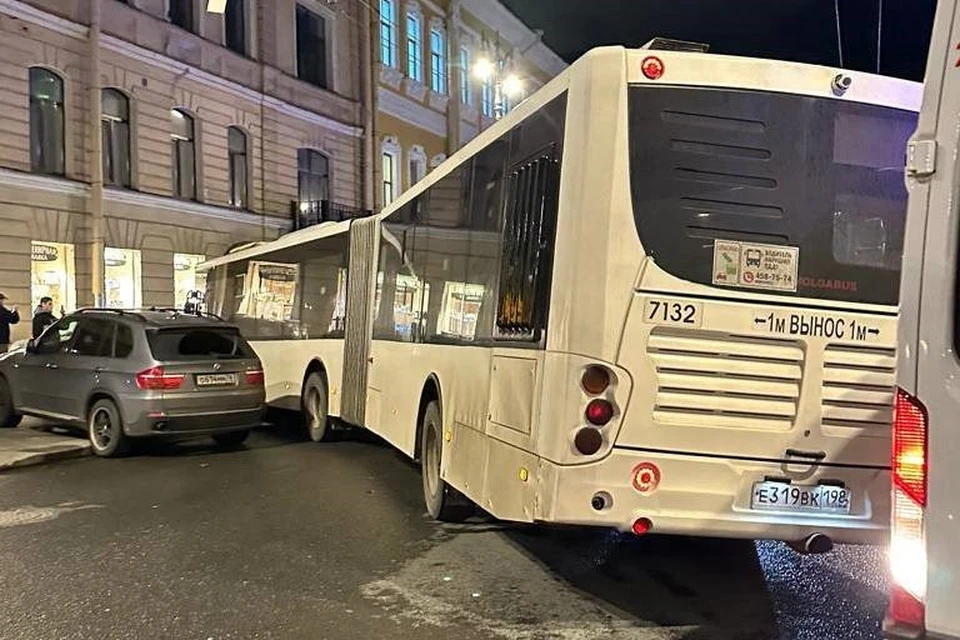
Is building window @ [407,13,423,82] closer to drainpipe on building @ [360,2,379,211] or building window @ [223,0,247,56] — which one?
drainpipe on building @ [360,2,379,211]

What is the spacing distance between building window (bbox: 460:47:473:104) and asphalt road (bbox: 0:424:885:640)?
32941 mm

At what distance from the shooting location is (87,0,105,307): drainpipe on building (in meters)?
21.9

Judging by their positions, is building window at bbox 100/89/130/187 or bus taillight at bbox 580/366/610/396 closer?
bus taillight at bbox 580/366/610/396

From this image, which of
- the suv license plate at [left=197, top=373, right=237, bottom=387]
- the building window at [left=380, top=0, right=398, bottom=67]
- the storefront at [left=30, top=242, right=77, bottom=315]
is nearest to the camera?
the suv license plate at [left=197, top=373, right=237, bottom=387]

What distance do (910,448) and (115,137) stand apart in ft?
78.2

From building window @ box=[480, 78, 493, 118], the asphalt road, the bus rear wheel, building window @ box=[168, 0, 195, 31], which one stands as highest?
building window @ box=[480, 78, 493, 118]

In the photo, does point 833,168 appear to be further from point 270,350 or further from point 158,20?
point 158,20

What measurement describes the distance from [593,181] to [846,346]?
1.62 meters

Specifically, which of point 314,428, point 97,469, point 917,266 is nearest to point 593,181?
point 917,266

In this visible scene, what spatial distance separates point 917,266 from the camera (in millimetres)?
2646

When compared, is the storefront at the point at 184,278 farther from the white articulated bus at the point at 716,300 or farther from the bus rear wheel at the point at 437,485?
the white articulated bus at the point at 716,300

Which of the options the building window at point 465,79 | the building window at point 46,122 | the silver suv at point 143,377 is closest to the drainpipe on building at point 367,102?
the building window at point 465,79

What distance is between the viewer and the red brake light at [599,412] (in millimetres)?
4574

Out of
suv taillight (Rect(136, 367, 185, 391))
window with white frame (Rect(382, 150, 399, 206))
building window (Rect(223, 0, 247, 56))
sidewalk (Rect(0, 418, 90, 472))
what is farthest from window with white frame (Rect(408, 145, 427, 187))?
suv taillight (Rect(136, 367, 185, 391))
